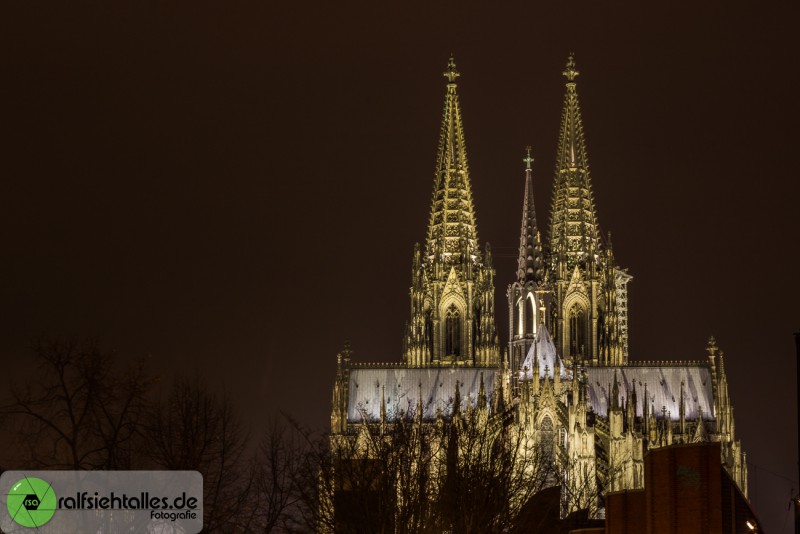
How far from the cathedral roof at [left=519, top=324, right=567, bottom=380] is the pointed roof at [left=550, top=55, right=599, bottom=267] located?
9.43 meters

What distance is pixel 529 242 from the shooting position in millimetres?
143750

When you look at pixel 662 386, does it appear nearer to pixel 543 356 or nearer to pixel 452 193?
pixel 543 356

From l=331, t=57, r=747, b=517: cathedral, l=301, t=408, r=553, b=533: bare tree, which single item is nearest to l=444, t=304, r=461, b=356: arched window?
l=331, t=57, r=747, b=517: cathedral

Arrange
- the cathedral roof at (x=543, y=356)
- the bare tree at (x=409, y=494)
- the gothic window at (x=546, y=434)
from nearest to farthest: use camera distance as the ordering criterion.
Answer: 1. the bare tree at (x=409, y=494)
2. the gothic window at (x=546, y=434)
3. the cathedral roof at (x=543, y=356)

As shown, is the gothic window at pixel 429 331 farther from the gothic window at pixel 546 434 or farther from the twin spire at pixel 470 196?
the gothic window at pixel 546 434

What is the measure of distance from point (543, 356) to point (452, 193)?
14.9 meters

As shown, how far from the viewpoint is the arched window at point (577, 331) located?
133750 millimetres

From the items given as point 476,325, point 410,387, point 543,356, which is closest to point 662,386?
point 543,356

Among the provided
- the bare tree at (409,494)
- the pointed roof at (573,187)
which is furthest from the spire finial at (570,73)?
the bare tree at (409,494)

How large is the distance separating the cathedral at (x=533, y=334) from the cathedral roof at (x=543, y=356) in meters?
0.08

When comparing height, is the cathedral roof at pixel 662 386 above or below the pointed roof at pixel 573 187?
below

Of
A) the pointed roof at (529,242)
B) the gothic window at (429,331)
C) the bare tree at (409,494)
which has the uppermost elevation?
the pointed roof at (529,242)

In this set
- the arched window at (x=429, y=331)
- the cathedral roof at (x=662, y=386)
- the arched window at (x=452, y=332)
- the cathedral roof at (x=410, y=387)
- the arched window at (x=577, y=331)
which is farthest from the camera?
the arched window at (x=452, y=332)

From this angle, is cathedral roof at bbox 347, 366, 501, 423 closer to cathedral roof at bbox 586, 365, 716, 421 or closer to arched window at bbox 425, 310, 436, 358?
arched window at bbox 425, 310, 436, 358
